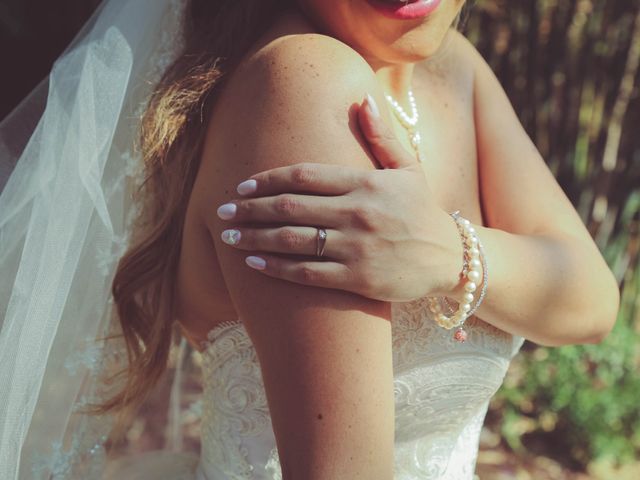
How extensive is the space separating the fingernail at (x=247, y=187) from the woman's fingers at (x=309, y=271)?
0.30ft

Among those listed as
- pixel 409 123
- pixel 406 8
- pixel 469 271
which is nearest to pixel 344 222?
pixel 469 271

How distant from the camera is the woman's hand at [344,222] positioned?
39.9 inches

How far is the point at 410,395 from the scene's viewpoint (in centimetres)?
134

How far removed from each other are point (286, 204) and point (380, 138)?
176 millimetres

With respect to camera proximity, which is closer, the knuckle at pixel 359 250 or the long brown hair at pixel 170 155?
the knuckle at pixel 359 250

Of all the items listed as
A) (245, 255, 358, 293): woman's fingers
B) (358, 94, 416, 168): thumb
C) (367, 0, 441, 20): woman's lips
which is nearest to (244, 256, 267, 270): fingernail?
(245, 255, 358, 293): woman's fingers

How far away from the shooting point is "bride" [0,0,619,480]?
102 centimetres

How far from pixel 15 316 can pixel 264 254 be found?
47 centimetres

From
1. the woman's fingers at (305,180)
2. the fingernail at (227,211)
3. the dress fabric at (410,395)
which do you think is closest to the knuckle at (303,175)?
the woman's fingers at (305,180)

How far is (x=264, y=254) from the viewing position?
1038 millimetres

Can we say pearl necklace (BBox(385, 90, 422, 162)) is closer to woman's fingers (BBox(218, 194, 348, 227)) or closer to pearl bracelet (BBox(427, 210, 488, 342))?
pearl bracelet (BBox(427, 210, 488, 342))

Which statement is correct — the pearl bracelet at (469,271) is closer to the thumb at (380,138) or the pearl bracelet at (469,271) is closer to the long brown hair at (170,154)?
the thumb at (380,138)

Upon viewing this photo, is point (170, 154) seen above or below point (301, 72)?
below

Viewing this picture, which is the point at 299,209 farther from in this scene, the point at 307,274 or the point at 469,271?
the point at 469,271
